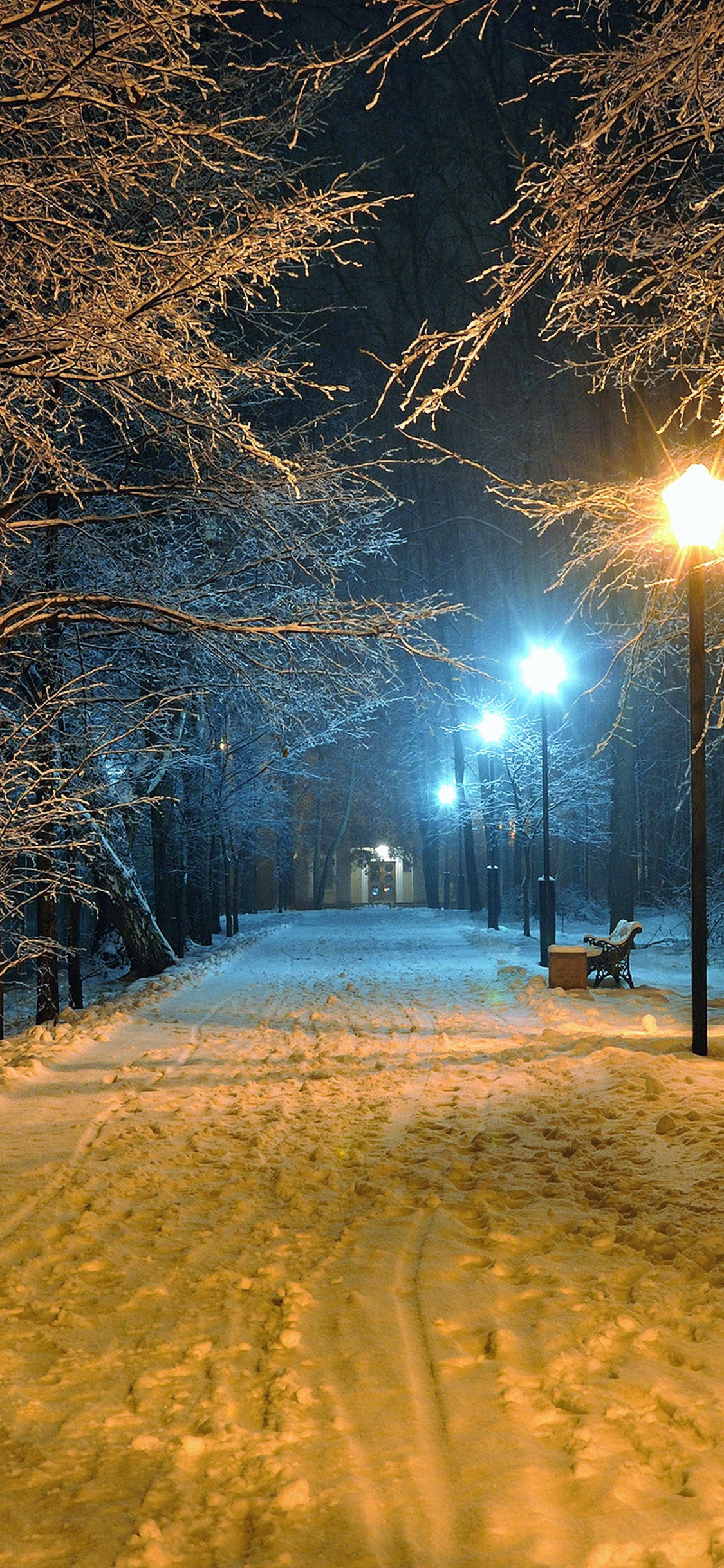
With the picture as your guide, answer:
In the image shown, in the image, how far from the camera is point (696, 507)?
26.2ft

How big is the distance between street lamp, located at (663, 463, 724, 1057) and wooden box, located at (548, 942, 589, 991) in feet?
14.9

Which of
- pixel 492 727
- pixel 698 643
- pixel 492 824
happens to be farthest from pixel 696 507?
pixel 492 824

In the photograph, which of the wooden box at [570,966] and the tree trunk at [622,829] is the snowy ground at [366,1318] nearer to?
the wooden box at [570,966]

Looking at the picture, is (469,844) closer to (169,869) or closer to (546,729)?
(169,869)

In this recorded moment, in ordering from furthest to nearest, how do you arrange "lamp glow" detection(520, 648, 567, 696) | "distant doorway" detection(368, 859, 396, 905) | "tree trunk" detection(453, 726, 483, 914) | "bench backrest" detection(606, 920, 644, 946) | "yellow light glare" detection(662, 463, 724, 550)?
"distant doorway" detection(368, 859, 396, 905)
"tree trunk" detection(453, 726, 483, 914)
"lamp glow" detection(520, 648, 567, 696)
"bench backrest" detection(606, 920, 644, 946)
"yellow light glare" detection(662, 463, 724, 550)

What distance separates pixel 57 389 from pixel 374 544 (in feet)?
14.1

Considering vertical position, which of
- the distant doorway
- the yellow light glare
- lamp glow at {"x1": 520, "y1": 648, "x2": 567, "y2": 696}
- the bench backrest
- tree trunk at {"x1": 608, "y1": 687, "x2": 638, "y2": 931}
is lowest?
the distant doorway

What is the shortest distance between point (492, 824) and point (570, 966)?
17.3 metres

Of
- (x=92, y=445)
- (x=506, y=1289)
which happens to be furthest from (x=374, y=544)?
(x=506, y=1289)

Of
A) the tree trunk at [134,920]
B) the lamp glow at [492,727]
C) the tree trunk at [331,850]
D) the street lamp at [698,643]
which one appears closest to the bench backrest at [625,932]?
the street lamp at [698,643]

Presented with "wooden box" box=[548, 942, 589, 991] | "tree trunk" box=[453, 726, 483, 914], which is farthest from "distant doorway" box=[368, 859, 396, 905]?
"wooden box" box=[548, 942, 589, 991]

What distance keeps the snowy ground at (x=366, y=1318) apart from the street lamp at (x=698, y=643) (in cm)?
70

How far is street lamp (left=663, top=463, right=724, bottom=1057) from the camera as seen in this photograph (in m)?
7.96

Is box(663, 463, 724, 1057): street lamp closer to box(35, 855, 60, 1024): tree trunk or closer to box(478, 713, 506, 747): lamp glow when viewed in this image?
box(35, 855, 60, 1024): tree trunk
